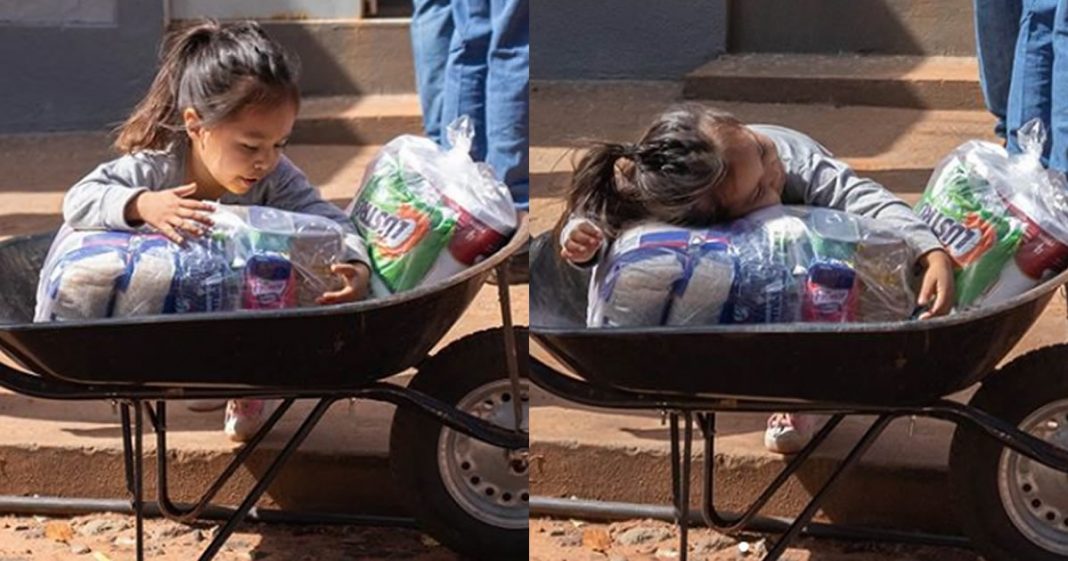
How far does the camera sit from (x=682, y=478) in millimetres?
1694

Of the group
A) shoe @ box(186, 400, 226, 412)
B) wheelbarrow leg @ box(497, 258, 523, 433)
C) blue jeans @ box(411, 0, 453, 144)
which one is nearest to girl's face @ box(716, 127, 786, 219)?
wheelbarrow leg @ box(497, 258, 523, 433)

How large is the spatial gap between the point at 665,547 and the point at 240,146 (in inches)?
25.3

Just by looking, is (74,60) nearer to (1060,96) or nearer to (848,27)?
(848,27)

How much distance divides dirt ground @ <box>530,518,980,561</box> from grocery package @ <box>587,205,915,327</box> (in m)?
0.23

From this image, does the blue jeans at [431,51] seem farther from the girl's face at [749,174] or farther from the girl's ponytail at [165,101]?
the girl's face at [749,174]

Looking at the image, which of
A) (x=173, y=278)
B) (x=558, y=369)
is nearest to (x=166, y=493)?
(x=173, y=278)

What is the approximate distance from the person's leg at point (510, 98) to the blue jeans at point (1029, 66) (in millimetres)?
431

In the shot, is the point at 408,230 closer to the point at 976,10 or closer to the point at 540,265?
the point at 540,265

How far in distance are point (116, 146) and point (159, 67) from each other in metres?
0.11

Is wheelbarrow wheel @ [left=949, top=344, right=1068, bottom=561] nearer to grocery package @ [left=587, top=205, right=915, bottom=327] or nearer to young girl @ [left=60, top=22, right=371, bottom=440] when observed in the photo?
grocery package @ [left=587, top=205, right=915, bottom=327]

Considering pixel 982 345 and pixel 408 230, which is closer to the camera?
pixel 982 345

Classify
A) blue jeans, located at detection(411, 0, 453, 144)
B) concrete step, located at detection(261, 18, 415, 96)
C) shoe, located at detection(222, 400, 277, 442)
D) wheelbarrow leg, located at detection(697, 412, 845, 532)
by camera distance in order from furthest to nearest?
concrete step, located at detection(261, 18, 415, 96) → shoe, located at detection(222, 400, 277, 442) → blue jeans, located at detection(411, 0, 453, 144) → wheelbarrow leg, located at detection(697, 412, 845, 532)

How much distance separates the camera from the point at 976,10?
1.60 m

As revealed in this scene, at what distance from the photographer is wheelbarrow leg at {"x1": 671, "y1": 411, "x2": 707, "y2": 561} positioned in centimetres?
164
